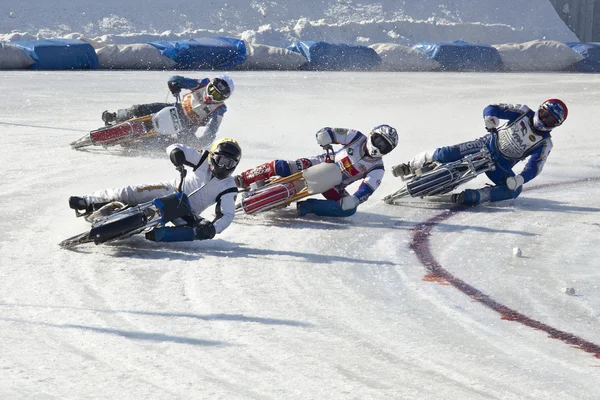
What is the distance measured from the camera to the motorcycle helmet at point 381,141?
11.4 meters

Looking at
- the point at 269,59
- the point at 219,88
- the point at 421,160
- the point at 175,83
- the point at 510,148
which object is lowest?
the point at 421,160

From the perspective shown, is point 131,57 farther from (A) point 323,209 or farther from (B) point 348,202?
(B) point 348,202

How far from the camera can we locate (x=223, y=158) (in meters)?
9.64

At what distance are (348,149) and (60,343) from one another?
588 cm

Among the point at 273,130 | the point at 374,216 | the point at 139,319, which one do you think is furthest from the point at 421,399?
the point at 273,130

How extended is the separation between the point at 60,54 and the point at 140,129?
13023 mm

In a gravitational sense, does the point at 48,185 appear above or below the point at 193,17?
below

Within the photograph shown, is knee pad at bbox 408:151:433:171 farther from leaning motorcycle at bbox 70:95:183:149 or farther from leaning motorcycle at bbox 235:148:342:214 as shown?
leaning motorcycle at bbox 70:95:183:149

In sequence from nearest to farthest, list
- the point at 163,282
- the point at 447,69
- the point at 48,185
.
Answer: the point at 163,282, the point at 48,185, the point at 447,69

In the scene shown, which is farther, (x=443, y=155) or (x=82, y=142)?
(x=82, y=142)

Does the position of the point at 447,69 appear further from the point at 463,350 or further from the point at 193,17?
the point at 463,350

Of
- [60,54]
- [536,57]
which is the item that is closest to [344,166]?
[60,54]

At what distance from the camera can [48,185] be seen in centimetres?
1291

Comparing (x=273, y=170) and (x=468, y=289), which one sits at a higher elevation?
(x=273, y=170)
